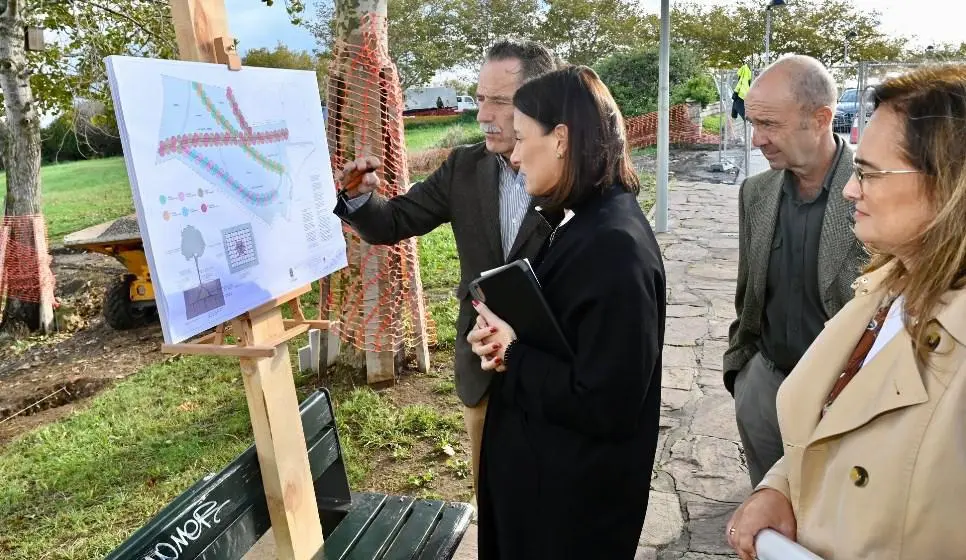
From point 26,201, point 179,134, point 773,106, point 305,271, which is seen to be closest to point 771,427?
point 773,106

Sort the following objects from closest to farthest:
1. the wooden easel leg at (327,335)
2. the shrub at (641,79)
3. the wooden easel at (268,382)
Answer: the wooden easel at (268,382)
the wooden easel leg at (327,335)
the shrub at (641,79)

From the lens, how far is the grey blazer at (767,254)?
2254 millimetres

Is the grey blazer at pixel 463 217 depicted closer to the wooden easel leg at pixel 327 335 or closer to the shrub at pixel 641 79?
the wooden easel leg at pixel 327 335

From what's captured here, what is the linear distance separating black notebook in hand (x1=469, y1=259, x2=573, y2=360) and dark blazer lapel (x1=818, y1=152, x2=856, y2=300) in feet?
3.51

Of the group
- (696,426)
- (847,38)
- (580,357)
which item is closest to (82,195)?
(696,426)

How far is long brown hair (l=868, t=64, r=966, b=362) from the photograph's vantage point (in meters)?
1.24

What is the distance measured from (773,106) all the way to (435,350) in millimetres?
3601

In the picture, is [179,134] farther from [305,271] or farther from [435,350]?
[435,350]

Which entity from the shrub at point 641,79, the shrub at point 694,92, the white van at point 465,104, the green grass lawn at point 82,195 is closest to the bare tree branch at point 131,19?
the green grass lawn at point 82,195

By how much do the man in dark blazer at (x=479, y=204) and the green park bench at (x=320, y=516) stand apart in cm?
37

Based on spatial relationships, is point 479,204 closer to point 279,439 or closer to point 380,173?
point 279,439

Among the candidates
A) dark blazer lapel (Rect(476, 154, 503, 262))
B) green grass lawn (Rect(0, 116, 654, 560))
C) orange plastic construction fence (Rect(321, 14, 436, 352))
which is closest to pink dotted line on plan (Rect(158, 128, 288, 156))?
dark blazer lapel (Rect(476, 154, 503, 262))

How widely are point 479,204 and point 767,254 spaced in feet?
3.44

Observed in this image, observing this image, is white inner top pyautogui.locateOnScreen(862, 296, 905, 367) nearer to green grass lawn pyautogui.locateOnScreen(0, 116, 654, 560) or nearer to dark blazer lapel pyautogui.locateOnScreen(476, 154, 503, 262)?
dark blazer lapel pyautogui.locateOnScreen(476, 154, 503, 262)
